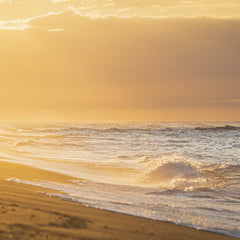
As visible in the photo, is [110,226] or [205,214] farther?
[205,214]

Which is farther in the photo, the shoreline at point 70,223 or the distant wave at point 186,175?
the distant wave at point 186,175

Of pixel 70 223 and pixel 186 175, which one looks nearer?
pixel 70 223

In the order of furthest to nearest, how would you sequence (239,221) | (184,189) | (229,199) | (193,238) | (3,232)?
(184,189), (229,199), (239,221), (193,238), (3,232)

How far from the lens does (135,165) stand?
53.8 ft

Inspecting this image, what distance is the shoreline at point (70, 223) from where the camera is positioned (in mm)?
4605

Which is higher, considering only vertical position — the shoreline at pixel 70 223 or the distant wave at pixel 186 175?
the distant wave at pixel 186 175

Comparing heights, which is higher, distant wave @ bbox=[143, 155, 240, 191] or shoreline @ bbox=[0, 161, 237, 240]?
distant wave @ bbox=[143, 155, 240, 191]

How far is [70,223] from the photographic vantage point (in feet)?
16.8

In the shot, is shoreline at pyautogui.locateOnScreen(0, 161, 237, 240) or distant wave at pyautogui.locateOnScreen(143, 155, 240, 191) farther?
distant wave at pyautogui.locateOnScreen(143, 155, 240, 191)

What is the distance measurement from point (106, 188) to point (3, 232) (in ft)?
17.6

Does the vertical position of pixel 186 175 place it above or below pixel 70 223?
above

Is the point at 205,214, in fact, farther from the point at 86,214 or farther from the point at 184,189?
the point at 184,189

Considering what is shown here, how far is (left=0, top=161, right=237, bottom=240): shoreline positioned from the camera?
4.61 m

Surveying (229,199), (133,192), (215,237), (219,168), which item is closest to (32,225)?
(215,237)
